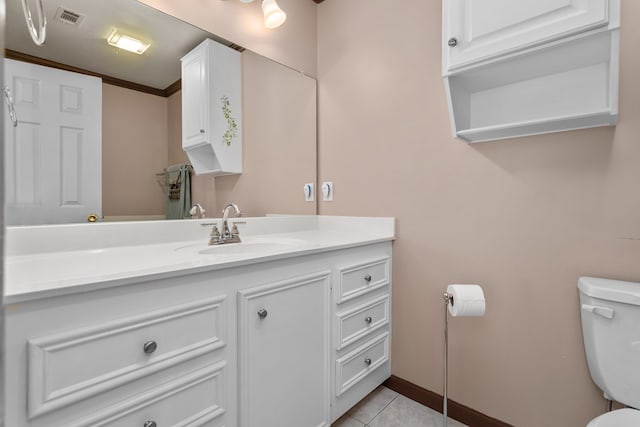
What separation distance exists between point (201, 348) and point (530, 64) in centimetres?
154

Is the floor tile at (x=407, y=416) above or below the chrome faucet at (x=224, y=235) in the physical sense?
below

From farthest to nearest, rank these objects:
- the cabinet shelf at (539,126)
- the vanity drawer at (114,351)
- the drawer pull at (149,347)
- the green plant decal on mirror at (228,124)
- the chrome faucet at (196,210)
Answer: the green plant decal on mirror at (228,124), the chrome faucet at (196,210), the cabinet shelf at (539,126), the drawer pull at (149,347), the vanity drawer at (114,351)

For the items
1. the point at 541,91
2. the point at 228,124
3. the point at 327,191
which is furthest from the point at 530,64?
the point at 228,124

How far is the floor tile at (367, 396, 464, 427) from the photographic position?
1526 millimetres

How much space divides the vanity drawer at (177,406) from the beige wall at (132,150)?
778mm

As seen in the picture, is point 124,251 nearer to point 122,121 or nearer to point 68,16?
point 122,121

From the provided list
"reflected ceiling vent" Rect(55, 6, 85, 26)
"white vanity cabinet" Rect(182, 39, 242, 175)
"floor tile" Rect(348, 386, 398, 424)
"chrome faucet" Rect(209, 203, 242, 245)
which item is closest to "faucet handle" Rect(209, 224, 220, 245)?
"chrome faucet" Rect(209, 203, 242, 245)

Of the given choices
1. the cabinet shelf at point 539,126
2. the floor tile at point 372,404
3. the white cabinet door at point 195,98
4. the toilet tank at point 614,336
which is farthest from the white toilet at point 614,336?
the white cabinet door at point 195,98

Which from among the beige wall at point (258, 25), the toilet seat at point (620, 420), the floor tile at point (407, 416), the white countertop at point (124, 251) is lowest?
the floor tile at point (407, 416)

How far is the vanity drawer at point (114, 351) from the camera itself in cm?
68

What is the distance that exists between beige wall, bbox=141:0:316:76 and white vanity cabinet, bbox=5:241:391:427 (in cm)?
129

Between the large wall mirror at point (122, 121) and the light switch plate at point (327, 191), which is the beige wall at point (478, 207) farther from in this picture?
the large wall mirror at point (122, 121)

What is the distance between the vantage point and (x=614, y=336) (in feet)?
3.47

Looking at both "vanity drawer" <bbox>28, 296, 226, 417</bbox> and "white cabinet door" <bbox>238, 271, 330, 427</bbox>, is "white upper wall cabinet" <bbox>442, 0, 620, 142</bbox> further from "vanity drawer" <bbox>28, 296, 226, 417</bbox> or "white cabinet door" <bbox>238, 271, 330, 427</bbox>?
"vanity drawer" <bbox>28, 296, 226, 417</bbox>
